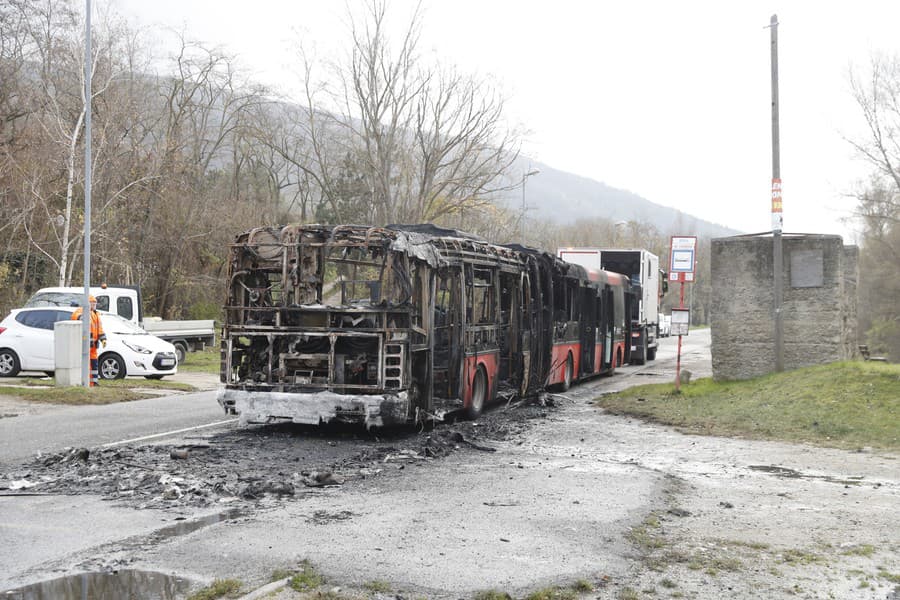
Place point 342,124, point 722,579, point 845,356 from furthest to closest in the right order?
point 342,124
point 845,356
point 722,579

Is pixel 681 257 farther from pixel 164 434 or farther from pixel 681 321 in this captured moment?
pixel 164 434

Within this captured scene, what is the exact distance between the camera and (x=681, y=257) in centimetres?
1975

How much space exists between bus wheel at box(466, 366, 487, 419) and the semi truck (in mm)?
15113

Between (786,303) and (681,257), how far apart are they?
7.52ft

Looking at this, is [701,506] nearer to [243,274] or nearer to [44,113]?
[243,274]

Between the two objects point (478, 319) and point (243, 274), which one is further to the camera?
point (478, 319)

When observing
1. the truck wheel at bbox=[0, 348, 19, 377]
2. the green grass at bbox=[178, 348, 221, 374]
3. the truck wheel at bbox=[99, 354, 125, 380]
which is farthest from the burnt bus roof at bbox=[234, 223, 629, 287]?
the green grass at bbox=[178, 348, 221, 374]

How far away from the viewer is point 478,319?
608 inches

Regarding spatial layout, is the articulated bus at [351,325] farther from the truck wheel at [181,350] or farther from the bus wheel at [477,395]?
the truck wheel at [181,350]

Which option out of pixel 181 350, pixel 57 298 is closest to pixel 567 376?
pixel 57 298

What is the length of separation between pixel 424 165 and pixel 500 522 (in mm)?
39110

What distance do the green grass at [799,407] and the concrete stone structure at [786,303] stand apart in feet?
1.79

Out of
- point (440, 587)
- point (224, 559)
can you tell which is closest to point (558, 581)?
point (440, 587)

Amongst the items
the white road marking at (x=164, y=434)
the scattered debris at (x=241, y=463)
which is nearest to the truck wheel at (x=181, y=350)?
the white road marking at (x=164, y=434)
